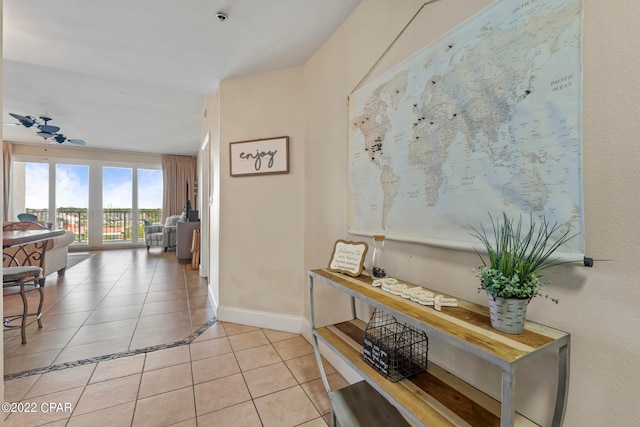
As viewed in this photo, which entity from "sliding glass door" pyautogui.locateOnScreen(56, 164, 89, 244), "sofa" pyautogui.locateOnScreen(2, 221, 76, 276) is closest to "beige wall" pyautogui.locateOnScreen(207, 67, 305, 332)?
"sofa" pyautogui.locateOnScreen(2, 221, 76, 276)

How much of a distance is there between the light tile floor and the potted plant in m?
1.19

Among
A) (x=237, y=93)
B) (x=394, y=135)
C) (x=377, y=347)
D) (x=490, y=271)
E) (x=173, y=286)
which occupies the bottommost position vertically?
(x=173, y=286)

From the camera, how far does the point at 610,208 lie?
70cm

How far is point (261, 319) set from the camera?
2559 millimetres

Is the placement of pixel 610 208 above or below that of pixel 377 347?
above

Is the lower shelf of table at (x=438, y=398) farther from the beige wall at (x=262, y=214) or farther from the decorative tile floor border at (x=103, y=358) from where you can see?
the decorative tile floor border at (x=103, y=358)

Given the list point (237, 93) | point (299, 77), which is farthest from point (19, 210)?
point (299, 77)

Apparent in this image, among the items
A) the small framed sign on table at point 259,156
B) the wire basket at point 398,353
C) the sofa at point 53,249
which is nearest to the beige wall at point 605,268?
the wire basket at point 398,353

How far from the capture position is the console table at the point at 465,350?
67 cm

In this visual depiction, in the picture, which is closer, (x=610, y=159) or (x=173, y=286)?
(x=610, y=159)

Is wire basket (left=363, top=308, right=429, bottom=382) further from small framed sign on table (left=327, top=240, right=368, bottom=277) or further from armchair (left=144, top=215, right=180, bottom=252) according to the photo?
armchair (left=144, top=215, right=180, bottom=252)

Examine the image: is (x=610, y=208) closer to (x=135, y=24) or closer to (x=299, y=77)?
(x=299, y=77)

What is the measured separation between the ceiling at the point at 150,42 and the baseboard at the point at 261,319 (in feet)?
7.53

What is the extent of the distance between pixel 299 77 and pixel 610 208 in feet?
7.64
